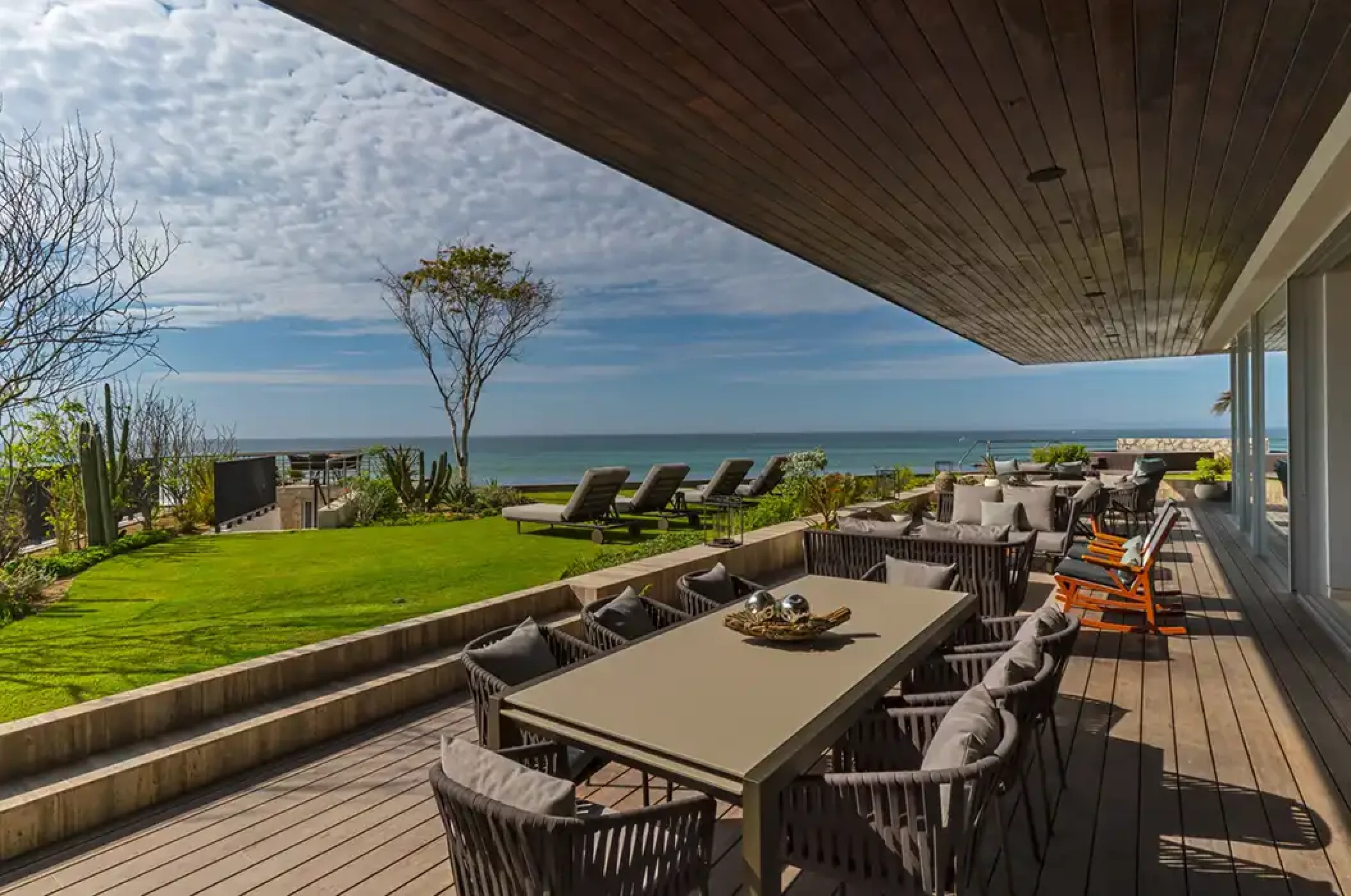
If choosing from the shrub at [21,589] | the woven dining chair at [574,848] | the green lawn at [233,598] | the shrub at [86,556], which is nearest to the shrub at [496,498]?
the green lawn at [233,598]

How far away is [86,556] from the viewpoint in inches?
278

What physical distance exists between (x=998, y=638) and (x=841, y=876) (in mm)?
1940

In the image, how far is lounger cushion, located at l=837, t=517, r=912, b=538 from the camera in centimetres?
580

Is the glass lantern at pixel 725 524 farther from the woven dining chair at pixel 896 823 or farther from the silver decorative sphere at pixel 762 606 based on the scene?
the woven dining chair at pixel 896 823

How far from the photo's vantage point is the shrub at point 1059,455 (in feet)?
53.6

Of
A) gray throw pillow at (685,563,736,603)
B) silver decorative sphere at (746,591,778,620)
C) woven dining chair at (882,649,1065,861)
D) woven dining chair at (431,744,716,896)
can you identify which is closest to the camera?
woven dining chair at (431,744,716,896)

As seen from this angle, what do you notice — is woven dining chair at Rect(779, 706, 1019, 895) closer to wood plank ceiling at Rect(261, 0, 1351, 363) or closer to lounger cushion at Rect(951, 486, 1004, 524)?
wood plank ceiling at Rect(261, 0, 1351, 363)

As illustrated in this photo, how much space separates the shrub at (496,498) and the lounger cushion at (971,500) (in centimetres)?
688

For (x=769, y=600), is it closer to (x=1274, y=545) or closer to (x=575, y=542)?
(x=575, y=542)

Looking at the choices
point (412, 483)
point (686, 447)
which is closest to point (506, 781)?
point (412, 483)

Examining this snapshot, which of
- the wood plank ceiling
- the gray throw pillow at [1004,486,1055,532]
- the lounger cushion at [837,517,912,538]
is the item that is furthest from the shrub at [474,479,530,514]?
the wood plank ceiling

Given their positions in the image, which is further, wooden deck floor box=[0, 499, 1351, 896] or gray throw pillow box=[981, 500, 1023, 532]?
gray throw pillow box=[981, 500, 1023, 532]

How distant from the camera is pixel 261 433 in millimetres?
95750

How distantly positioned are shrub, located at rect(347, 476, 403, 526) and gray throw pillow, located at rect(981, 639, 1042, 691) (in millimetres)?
9988
